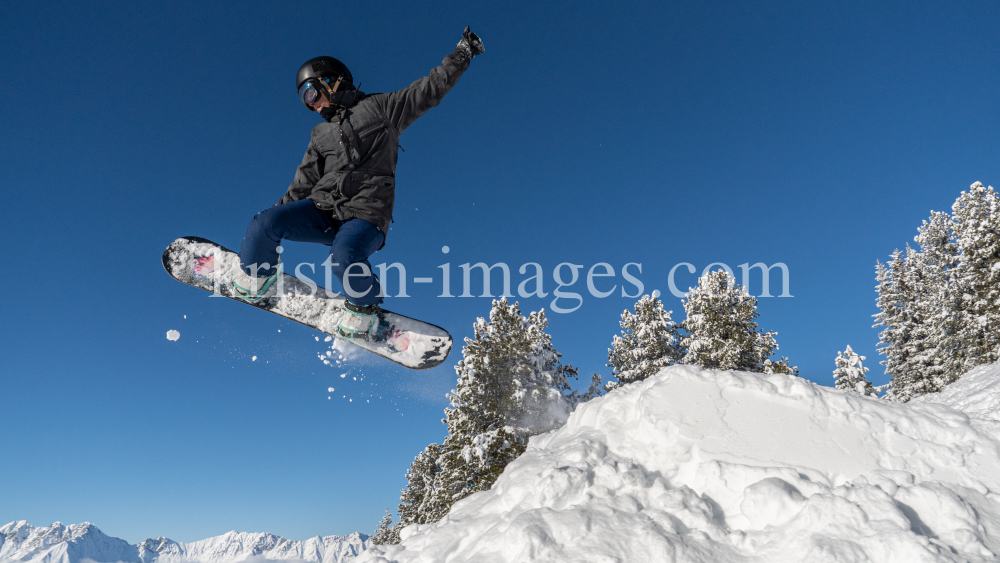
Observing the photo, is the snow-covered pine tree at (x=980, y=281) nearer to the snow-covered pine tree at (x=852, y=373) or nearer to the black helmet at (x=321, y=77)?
the snow-covered pine tree at (x=852, y=373)

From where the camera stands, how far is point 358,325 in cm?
630

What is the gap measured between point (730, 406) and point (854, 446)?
2.45 feet

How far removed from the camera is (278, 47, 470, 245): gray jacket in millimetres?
4996

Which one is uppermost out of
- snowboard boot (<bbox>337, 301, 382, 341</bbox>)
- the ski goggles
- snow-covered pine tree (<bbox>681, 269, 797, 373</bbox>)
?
snow-covered pine tree (<bbox>681, 269, 797, 373</bbox>)

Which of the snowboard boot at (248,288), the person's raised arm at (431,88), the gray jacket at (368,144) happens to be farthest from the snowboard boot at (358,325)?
the person's raised arm at (431,88)

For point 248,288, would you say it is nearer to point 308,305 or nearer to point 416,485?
point 308,305

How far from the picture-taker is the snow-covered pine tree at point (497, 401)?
13.7m

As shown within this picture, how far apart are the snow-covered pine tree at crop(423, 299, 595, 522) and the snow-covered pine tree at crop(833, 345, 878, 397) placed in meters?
8.80

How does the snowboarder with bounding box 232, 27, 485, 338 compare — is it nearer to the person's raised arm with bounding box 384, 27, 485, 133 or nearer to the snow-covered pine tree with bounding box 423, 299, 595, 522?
the person's raised arm with bounding box 384, 27, 485, 133

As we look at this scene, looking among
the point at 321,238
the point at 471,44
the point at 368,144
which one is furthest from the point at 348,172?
the point at 471,44

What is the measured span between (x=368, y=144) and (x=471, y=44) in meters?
1.53

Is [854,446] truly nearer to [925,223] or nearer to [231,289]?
[231,289]

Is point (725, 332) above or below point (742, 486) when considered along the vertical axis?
above

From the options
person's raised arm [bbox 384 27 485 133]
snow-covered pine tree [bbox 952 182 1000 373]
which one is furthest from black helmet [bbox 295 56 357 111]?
snow-covered pine tree [bbox 952 182 1000 373]
